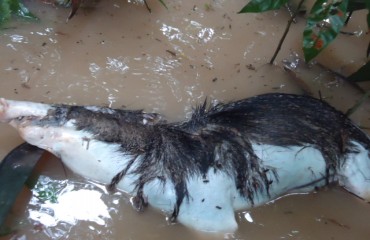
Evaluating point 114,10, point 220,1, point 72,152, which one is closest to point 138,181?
point 72,152

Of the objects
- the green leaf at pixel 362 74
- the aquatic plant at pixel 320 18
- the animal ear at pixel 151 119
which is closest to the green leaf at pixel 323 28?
the aquatic plant at pixel 320 18

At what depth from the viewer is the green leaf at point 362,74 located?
3.47m

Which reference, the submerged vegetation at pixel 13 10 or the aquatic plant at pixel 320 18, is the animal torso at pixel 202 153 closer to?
the aquatic plant at pixel 320 18

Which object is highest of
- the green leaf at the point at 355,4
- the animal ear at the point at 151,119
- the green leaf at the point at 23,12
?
the green leaf at the point at 355,4

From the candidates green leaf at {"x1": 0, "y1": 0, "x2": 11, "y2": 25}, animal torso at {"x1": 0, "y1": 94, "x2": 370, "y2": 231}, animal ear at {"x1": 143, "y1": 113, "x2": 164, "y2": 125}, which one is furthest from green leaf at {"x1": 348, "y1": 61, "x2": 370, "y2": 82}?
green leaf at {"x1": 0, "y1": 0, "x2": 11, "y2": 25}

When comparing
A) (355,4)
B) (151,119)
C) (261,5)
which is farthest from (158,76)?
(355,4)

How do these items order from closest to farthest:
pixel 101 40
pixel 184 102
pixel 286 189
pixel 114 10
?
1. pixel 286 189
2. pixel 184 102
3. pixel 101 40
4. pixel 114 10

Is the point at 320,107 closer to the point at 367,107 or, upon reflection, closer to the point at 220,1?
the point at 367,107

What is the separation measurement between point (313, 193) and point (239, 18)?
174 cm

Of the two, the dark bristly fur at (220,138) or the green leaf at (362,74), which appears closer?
the dark bristly fur at (220,138)

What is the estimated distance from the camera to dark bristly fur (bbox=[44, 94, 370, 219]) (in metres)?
2.76

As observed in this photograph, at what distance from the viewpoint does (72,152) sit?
2791 mm

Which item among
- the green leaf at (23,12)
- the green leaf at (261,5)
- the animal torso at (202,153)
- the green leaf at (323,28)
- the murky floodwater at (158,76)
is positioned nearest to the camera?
the animal torso at (202,153)

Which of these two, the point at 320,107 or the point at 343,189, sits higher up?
the point at 320,107
